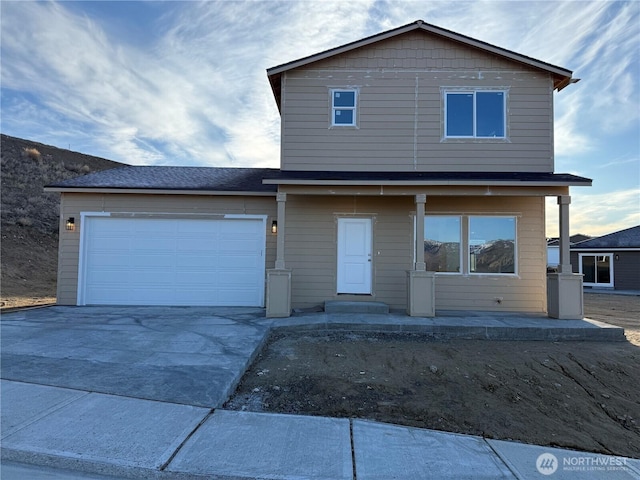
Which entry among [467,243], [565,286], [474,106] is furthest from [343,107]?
[565,286]

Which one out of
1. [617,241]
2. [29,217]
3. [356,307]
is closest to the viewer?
[356,307]

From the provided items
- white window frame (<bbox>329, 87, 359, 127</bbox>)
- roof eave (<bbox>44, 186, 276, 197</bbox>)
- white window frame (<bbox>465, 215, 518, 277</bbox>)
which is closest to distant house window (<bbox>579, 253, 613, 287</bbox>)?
white window frame (<bbox>465, 215, 518, 277</bbox>)

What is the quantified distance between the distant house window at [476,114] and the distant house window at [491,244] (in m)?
2.17

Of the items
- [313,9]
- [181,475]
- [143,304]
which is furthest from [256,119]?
[181,475]

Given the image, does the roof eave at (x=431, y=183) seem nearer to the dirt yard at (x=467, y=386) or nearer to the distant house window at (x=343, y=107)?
the distant house window at (x=343, y=107)

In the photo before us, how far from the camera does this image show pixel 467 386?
5.12m

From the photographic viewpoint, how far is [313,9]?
10180 millimetres

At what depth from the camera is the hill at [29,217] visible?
15.9 meters

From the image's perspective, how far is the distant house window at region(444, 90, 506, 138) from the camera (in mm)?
9656

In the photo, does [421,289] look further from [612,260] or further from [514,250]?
[612,260]

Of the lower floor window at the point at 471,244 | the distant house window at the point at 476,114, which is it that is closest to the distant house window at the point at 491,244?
the lower floor window at the point at 471,244

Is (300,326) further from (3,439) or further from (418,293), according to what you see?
(3,439)

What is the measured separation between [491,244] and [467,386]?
5.49m

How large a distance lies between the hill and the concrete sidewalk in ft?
31.8
